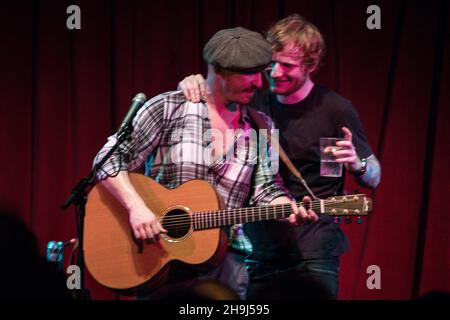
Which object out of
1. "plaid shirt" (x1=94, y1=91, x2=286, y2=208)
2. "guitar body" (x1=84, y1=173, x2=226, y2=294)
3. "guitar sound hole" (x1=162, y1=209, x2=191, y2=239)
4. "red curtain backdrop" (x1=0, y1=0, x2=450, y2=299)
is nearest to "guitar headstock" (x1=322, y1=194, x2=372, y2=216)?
"plaid shirt" (x1=94, y1=91, x2=286, y2=208)

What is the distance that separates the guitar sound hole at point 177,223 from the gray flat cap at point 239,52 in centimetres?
71

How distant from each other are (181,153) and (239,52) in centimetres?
53

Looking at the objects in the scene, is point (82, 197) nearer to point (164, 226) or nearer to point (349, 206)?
point (164, 226)

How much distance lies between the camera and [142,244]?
3.10 metres

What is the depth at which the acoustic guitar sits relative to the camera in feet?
9.83

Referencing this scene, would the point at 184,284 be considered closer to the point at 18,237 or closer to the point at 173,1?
the point at 18,237

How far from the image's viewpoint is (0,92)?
4.50 meters

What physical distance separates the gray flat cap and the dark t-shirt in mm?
409

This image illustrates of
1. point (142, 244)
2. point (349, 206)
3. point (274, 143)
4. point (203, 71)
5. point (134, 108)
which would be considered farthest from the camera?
point (203, 71)

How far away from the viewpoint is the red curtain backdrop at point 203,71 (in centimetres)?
442

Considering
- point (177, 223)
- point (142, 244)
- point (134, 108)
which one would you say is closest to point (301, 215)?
point (177, 223)

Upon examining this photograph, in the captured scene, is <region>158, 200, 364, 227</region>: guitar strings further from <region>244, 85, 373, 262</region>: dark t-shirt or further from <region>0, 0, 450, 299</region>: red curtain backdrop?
<region>0, 0, 450, 299</region>: red curtain backdrop

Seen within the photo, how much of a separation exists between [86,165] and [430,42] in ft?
8.01
